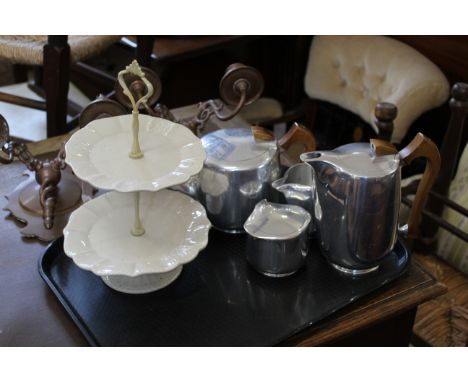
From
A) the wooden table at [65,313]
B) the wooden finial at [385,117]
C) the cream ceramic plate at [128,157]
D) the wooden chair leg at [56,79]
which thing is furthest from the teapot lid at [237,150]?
the wooden chair leg at [56,79]

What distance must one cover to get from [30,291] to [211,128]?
537 millimetres

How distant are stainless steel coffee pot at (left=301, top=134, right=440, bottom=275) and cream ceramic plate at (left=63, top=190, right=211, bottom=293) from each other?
0.51ft

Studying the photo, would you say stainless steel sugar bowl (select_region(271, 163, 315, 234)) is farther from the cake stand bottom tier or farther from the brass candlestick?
the brass candlestick

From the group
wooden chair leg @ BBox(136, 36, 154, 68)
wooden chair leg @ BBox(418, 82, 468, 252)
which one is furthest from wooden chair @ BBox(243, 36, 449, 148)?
wooden chair leg @ BBox(136, 36, 154, 68)

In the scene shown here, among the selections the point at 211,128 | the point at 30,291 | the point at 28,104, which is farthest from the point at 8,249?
the point at 28,104

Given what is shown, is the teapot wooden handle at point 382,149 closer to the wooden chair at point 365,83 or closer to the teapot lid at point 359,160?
the teapot lid at point 359,160

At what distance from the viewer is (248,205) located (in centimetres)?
82

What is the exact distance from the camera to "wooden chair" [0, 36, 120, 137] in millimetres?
1294

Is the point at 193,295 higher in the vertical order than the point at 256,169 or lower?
lower

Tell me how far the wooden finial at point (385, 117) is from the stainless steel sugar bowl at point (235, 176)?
1.26 feet

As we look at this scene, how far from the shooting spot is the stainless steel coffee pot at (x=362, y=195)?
2.33ft

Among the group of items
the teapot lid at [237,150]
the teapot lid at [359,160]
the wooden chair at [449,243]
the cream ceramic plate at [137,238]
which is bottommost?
the wooden chair at [449,243]

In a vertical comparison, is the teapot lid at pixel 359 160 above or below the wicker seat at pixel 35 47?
above

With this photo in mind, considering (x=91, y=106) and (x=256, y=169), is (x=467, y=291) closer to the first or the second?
(x=256, y=169)
